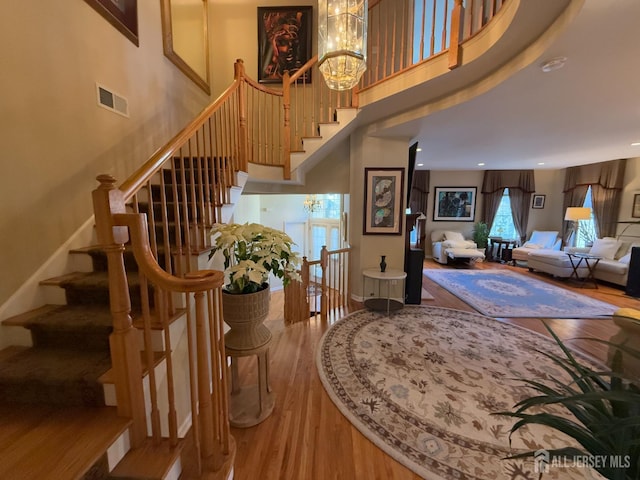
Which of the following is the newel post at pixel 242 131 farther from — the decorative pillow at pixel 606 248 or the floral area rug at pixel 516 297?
the decorative pillow at pixel 606 248

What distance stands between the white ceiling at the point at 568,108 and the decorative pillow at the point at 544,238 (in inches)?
85.0

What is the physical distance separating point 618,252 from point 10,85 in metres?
8.79

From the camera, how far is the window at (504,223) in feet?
25.0

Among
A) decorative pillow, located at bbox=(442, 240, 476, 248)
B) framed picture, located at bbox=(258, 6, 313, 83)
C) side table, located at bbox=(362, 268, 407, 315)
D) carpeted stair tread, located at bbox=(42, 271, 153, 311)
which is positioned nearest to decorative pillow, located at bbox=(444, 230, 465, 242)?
decorative pillow, located at bbox=(442, 240, 476, 248)

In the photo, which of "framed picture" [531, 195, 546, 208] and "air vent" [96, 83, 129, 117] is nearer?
"air vent" [96, 83, 129, 117]

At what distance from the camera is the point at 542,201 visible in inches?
292

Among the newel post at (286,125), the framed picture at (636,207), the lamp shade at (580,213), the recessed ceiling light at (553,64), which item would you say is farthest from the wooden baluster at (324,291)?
the framed picture at (636,207)

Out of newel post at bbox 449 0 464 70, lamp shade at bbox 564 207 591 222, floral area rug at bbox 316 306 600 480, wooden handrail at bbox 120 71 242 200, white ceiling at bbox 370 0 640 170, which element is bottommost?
floral area rug at bbox 316 306 600 480

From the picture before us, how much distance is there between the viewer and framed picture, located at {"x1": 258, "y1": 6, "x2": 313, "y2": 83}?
13.0 ft

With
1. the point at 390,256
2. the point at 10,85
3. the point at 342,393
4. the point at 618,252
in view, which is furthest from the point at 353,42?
the point at 618,252

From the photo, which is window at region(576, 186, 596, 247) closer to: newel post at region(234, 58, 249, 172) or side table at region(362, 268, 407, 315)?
side table at region(362, 268, 407, 315)

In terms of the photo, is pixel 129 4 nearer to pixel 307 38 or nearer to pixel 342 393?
pixel 307 38

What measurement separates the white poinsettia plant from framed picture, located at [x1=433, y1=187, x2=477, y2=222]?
7.12 metres

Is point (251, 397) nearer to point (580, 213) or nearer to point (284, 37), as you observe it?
point (284, 37)
